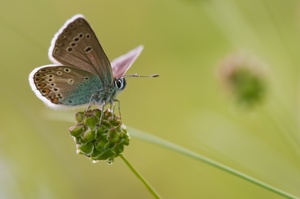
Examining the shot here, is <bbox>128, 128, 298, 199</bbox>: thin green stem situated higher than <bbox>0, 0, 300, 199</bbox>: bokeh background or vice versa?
<bbox>128, 128, 298, 199</bbox>: thin green stem

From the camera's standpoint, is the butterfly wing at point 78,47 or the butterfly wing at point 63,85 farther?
the butterfly wing at point 63,85

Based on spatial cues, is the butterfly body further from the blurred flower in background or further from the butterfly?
the blurred flower in background

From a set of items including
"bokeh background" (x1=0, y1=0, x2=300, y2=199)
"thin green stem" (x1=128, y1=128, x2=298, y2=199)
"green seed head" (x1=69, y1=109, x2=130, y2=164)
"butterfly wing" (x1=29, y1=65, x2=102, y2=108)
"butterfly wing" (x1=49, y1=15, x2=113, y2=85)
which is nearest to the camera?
"thin green stem" (x1=128, y1=128, x2=298, y2=199)

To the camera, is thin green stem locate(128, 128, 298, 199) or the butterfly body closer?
thin green stem locate(128, 128, 298, 199)

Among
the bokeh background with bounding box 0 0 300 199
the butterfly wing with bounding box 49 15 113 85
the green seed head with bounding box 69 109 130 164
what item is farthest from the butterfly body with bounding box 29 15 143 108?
the green seed head with bounding box 69 109 130 164

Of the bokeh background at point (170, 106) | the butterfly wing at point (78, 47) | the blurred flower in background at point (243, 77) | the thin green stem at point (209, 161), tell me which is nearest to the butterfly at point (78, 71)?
the butterfly wing at point (78, 47)

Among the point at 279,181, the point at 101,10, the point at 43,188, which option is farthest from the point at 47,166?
the point at 101,10

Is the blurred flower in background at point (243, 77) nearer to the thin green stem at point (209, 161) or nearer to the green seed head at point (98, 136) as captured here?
the thin green stem at point (209, 161)

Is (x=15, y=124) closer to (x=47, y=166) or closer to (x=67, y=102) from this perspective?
(x=47, y=166)

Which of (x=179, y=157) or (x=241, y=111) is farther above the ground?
(x=241, y=111)
